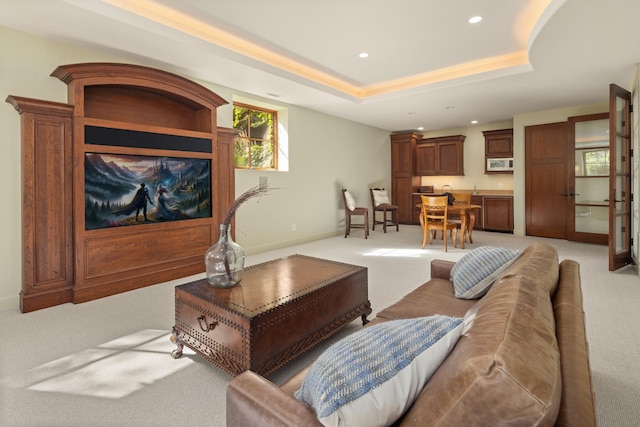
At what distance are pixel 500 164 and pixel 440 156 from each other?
4.50ft

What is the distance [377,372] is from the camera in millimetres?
802

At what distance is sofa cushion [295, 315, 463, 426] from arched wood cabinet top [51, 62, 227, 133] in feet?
11.9

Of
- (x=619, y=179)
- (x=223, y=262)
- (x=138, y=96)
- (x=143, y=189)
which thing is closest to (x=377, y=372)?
(x=223, y=262)

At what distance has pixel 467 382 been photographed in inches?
26.0

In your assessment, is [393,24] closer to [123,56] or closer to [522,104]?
[123,56]

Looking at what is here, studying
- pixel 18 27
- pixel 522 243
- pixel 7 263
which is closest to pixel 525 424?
pixel 7 263

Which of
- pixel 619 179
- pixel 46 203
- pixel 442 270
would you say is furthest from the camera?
pixel 619 179

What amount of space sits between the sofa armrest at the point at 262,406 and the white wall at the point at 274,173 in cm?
337

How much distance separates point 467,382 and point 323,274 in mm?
1864

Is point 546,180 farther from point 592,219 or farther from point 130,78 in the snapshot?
point 130,78

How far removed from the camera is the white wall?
3152 millimetres

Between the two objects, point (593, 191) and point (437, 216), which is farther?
point (593, 191)

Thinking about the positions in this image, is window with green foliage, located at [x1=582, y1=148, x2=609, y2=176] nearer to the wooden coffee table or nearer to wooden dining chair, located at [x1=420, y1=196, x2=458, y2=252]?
wooden dining chair, located at [x1=420, y1=196, x2=458, y2=252]

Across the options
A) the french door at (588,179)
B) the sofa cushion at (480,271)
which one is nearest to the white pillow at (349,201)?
the french door at (588,179)
